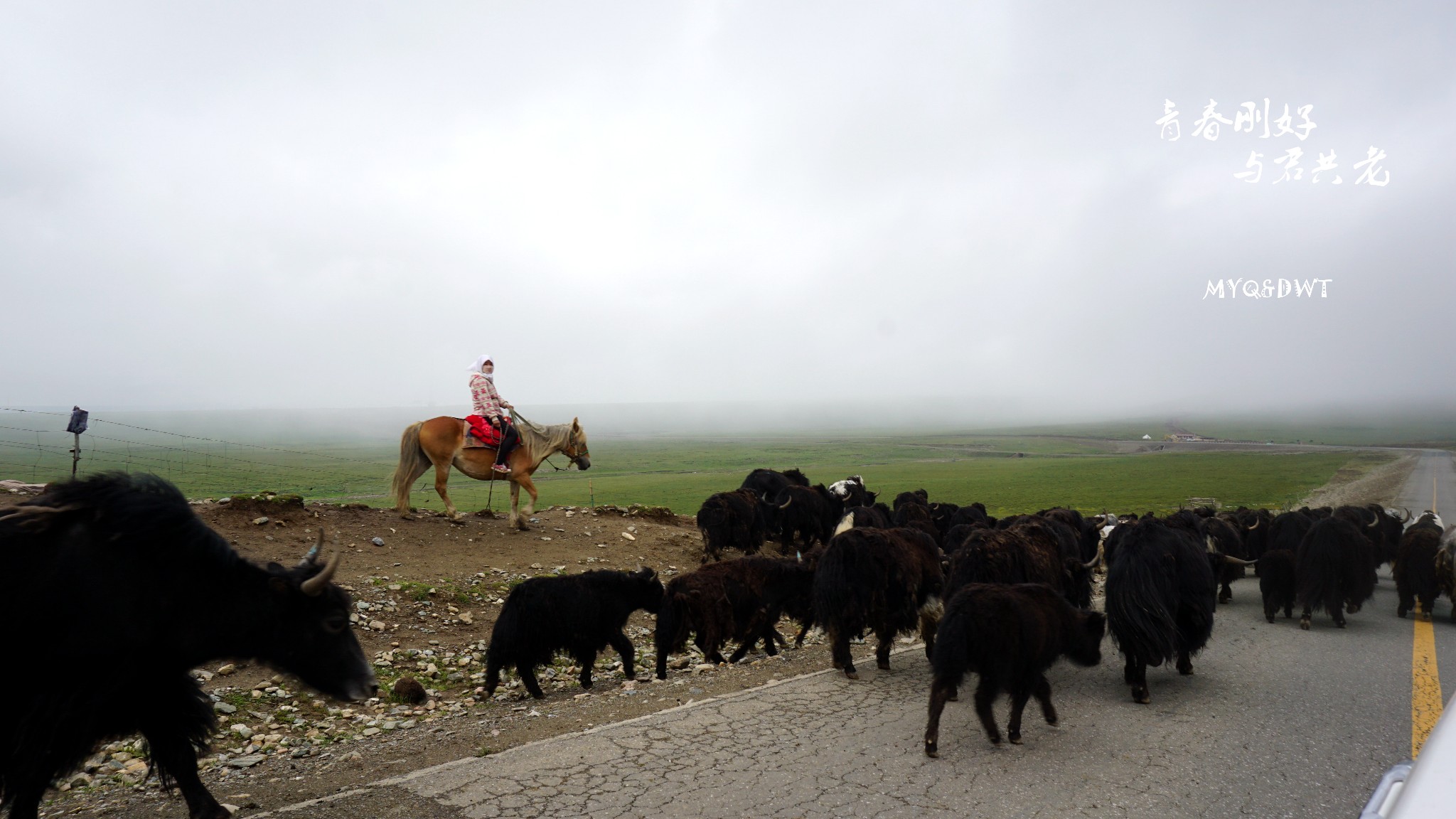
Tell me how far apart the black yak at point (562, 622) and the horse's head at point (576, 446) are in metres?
6.97

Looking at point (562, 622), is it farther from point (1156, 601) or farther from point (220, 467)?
point (220, 467)

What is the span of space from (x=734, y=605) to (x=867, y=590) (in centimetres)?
190

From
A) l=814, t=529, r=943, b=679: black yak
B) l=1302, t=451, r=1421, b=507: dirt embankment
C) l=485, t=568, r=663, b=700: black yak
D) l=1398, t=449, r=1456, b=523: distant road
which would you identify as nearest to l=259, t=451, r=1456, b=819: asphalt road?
l=814, t=529, r=943, b=679: black yak

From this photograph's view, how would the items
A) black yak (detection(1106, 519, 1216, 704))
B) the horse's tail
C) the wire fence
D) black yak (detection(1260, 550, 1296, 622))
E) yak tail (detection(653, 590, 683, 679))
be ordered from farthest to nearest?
the wire fence
the horse's tail
black yak (detection(1260, 550, 1296, 622))
yak tail (detection(653, 590, 683, 679))
black yak (detection(1106, 519, 1216, 704))

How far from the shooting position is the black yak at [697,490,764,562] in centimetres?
1468

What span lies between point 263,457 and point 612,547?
92.1m

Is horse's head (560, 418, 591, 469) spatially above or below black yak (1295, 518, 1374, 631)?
above

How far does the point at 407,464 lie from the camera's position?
13469mm

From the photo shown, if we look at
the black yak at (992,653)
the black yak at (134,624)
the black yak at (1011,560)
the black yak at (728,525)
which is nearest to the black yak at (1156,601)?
the black yak at (1011,560)

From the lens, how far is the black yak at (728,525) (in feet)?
48.2

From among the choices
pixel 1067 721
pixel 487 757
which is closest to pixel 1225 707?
pixel 1067 721

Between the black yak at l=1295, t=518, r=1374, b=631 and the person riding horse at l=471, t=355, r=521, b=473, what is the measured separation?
12.2 m

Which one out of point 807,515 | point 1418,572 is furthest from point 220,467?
point 1418,572

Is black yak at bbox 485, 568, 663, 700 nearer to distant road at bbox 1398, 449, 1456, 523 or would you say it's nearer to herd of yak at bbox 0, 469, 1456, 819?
herd of yak at bbox 0, 469, 1456, 819
